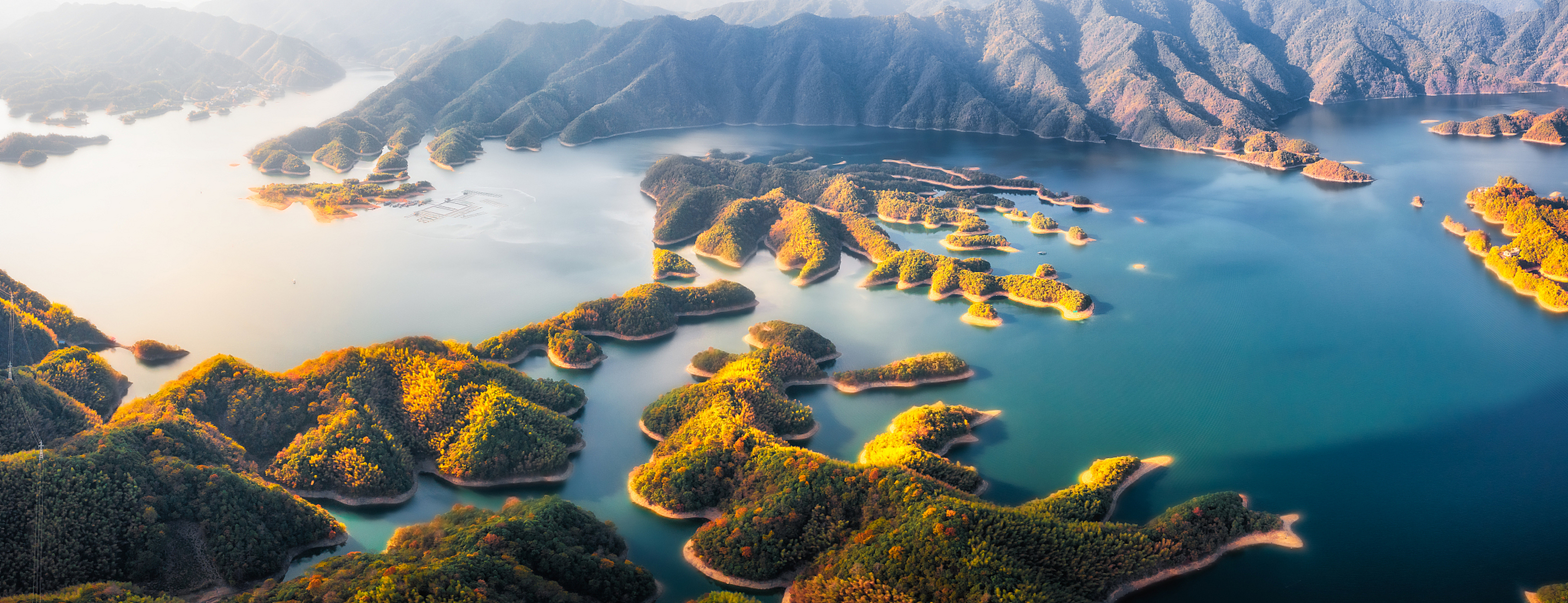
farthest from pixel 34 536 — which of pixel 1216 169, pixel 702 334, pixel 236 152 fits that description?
pixel 1216 169

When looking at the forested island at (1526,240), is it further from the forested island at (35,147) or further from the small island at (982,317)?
the forested island at (35,147)

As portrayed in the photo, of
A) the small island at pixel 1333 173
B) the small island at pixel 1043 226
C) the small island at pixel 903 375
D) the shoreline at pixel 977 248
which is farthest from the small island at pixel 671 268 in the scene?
the small island at pixel 1333 173

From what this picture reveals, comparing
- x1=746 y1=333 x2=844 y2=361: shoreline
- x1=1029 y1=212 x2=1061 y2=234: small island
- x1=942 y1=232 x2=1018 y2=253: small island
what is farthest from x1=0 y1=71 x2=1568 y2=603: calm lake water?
x1=942 y1=232 x2=1018 y2=253: small island

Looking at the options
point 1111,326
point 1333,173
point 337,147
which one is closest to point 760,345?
point 1111,326

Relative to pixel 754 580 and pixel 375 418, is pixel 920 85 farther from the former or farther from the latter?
pixel 754 580

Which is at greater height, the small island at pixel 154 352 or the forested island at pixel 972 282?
the forested island at pixel 972 282

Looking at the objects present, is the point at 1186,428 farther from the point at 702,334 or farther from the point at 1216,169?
the point at 1216,169
